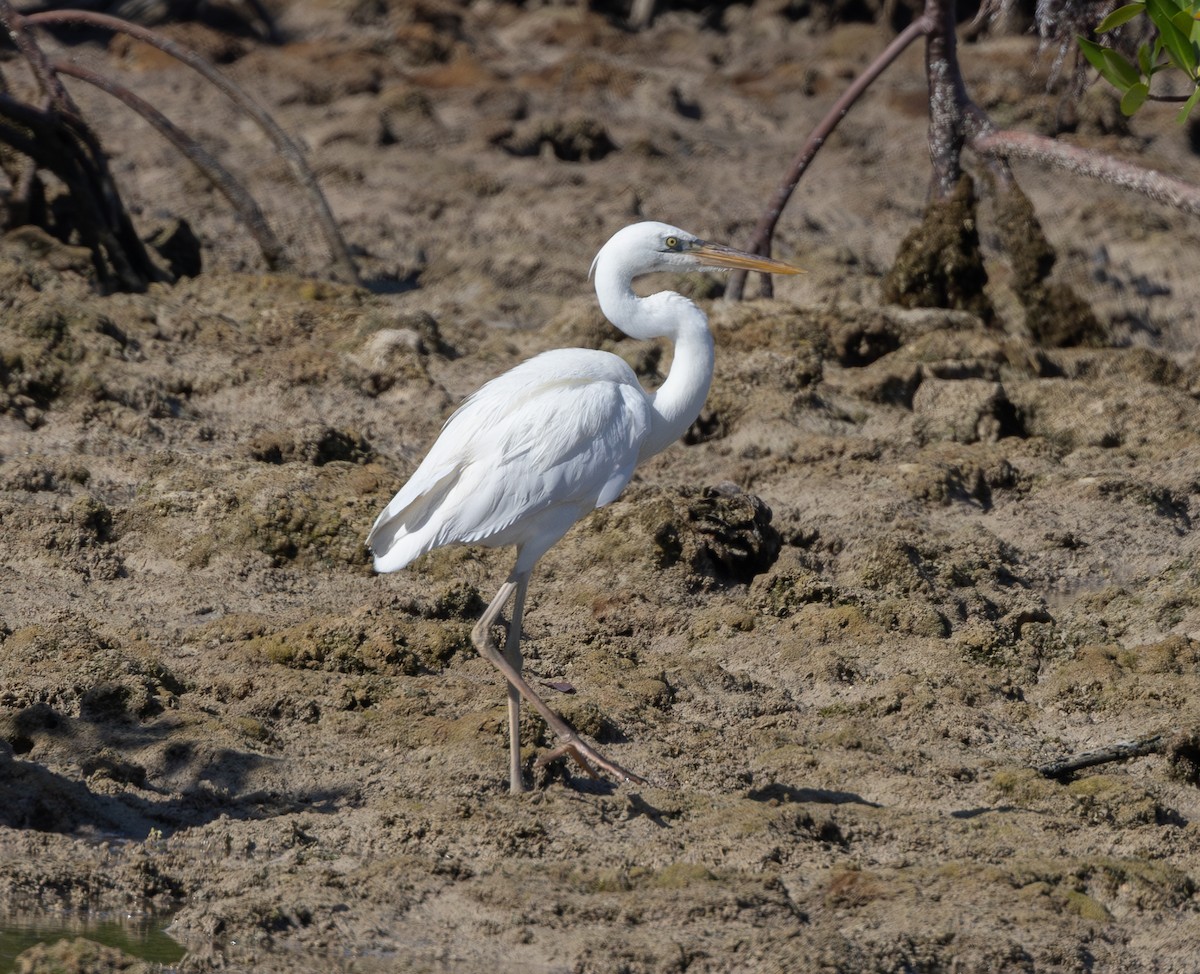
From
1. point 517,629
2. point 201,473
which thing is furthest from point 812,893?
point 201,473

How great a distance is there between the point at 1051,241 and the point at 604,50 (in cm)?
738

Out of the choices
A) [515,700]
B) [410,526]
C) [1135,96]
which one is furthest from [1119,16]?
[515,700]

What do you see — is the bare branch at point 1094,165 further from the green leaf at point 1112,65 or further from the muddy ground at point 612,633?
the green leaf at point 1112,65

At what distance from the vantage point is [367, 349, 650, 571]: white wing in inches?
204

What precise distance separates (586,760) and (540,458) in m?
0.94

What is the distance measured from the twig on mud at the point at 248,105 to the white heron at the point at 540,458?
530 cm

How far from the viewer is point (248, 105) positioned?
10.3 m

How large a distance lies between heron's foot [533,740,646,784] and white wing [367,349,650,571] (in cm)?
66

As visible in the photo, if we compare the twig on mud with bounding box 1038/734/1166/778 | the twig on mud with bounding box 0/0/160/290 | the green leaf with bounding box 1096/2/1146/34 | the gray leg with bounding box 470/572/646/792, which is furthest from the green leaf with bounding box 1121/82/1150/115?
the twig on mud with bounding box 0/0/160/290

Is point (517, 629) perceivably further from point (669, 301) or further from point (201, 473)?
point (201, 473)

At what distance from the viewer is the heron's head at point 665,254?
5.63 meters

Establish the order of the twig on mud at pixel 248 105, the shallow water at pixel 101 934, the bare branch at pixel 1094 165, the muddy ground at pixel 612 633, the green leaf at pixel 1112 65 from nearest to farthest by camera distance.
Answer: the shallow water at pixel 101 934, the muddy ground at pixel 612 633, the green leaf at pixel 1112 65, the bare branch at pixel 1094 165, the twig on mud at pixel 248 105

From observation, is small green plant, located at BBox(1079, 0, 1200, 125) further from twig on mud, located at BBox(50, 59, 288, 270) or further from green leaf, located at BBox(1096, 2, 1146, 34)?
twig on mud, located at BBox(50, 59, 288, 270)

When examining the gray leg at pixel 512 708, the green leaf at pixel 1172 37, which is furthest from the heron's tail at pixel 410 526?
the green leaf at pixel 1172 37
